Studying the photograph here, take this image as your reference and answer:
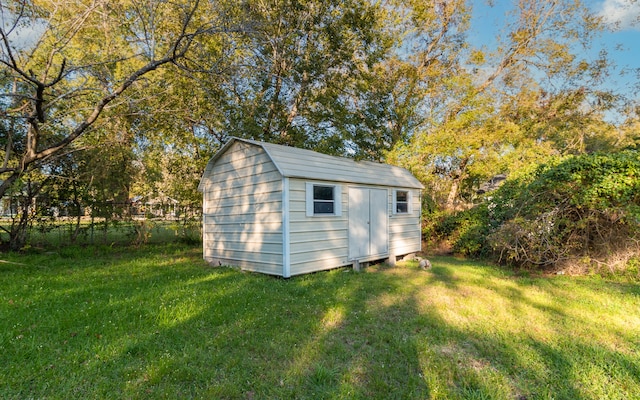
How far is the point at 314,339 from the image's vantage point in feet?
11.4

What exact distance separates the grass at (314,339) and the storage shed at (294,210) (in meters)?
0.89

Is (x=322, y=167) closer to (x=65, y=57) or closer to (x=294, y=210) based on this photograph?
(x=294, y=210)

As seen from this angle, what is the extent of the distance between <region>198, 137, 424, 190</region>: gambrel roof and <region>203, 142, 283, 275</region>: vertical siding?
0.71ft

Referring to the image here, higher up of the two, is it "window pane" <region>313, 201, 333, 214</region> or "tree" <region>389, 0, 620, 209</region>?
"tree" <region>389, 0, 620, 209</region>

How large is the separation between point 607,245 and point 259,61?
1142 centimetres

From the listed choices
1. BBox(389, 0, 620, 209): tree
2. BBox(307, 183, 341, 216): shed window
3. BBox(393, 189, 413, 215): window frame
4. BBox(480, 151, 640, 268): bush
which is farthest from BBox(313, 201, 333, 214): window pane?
BBox(389, 0, 620, 209): tree

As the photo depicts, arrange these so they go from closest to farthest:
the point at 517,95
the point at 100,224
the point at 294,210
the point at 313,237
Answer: the point at 294,210 → the point at 313,237 → the point at 100,224 → the point at 517,95

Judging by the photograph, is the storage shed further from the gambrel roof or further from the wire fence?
the wire fence

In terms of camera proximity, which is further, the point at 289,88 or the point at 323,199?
the point at 289,88

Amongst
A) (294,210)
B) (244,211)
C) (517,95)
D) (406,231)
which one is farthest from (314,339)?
(517,95)

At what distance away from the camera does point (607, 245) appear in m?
6.79

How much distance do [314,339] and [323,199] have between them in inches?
153

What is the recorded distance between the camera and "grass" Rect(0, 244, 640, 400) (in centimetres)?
260

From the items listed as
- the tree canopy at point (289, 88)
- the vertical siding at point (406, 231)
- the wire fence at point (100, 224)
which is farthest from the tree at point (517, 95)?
the wire fence at point (100, 224)
